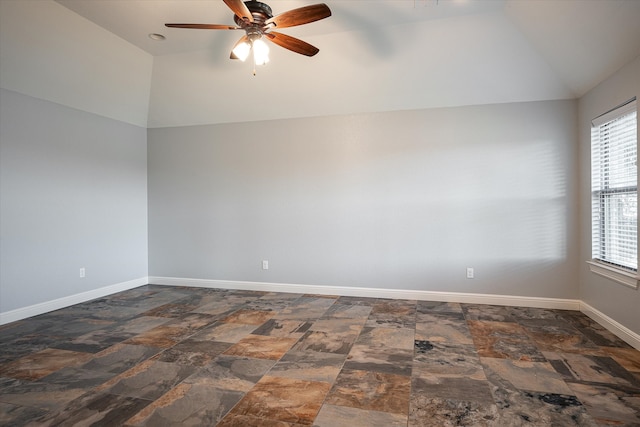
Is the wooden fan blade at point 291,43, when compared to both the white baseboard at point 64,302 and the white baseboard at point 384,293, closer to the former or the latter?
the white baseboard at point 384,293

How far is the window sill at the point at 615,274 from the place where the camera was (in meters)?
3.01

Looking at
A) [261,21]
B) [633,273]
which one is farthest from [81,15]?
[633,273]

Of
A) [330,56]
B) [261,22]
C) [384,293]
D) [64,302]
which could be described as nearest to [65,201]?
[64,302]

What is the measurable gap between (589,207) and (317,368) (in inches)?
133

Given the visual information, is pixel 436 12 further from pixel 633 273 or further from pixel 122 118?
pixel 122 118

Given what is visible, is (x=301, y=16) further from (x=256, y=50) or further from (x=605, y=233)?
(x=605, y=233)

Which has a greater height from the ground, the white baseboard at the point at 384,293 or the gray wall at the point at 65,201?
the gray wall at the point at 65,201

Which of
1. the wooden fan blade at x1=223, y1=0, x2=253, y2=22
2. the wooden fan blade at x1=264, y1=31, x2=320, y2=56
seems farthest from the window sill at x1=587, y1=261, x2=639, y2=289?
the wooden fan blade at x1=223, y1=0, x2=253, y2=22

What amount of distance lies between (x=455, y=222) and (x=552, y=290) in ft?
4.35

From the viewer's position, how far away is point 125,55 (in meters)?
4.22

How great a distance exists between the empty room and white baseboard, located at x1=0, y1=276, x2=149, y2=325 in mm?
26

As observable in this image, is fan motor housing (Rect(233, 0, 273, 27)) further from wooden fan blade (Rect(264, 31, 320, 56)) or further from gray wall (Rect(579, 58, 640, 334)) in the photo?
gray wall (Rect(579, 58, 640, 334))

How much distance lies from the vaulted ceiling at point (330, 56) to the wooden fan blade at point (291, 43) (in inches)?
24.5

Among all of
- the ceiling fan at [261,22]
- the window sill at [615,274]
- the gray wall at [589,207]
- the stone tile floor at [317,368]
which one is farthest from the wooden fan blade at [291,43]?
the window sill at [615,274]
